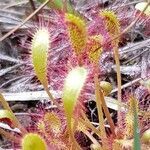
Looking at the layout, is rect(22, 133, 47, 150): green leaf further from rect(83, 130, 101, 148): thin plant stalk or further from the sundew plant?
rect(83, 130, 101, 148): thin plant stalk

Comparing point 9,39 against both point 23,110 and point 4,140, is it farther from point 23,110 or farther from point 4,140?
point 4,140

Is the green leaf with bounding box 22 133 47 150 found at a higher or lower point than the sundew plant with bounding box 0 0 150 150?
lower

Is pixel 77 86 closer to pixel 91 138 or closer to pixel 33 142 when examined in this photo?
pixel 33 142

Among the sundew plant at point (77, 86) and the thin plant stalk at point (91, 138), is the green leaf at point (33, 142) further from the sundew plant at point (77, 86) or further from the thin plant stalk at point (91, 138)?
the thin plant stalk at point (91, 138)

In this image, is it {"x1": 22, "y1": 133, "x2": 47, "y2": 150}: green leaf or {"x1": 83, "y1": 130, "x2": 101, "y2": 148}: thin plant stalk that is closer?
{"x1": 22, "y1": 133, "x2": 47, "y2": 150}: green leaf

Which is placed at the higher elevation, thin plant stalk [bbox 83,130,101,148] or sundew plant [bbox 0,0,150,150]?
sundew plant [bbox 0,0,150,150]

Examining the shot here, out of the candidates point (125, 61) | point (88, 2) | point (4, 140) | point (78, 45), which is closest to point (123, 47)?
point (125, 61)

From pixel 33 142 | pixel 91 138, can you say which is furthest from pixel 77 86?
pixel 91 138

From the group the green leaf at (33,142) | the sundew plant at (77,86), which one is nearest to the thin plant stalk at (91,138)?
the sundew plant at (77,86)

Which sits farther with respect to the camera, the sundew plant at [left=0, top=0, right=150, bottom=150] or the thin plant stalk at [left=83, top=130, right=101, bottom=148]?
the thin plant stalk at [left=83, top=130, right=101, bottom=148]

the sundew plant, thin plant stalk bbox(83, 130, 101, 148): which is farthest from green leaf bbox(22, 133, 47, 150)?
thin plant stalk bbox(83, 130, 101, 148)

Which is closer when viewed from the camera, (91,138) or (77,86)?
(77,86)
